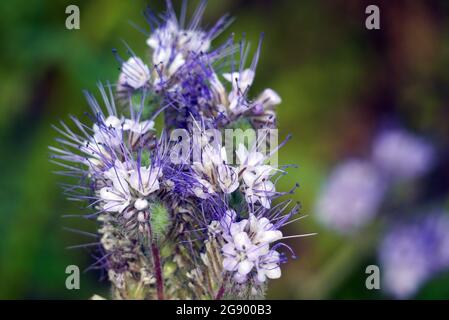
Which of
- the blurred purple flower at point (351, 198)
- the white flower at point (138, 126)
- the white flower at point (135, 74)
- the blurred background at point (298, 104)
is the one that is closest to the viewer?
the white flower at point (138, 126)

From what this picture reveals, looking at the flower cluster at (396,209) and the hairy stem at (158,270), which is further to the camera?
the flower cluster at (396,209)

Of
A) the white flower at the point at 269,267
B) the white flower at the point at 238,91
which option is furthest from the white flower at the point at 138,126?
the white flower at the point at 269,267

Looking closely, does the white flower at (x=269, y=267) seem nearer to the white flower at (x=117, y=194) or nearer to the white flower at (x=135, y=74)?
the white flower at (x=117, y=194)

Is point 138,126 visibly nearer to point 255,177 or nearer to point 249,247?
point 255,177

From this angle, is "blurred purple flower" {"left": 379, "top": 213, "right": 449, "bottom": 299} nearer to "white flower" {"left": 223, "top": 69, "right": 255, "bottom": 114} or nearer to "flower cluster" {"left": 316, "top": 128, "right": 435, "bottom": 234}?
"flower cluster" {"left": 316, "top": 128, "right": 435, "bottom": 234}

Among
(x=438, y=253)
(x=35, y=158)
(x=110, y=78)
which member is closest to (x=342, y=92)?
(x=438, y=253)

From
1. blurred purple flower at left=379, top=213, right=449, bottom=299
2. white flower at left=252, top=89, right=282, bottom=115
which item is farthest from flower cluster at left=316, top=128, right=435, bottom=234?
white flower at left=252, top=89, right=282, bottom=115

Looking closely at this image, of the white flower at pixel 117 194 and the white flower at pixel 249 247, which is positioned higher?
the white flower at pixel 117 194

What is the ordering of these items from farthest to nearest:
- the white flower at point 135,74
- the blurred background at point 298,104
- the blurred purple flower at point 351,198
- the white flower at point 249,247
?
the blurred purple flower at point 351,198 < the blurred background at point 298,104 < the white flower at point 135,74 < the white flower at point 249,247
